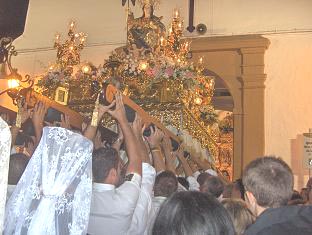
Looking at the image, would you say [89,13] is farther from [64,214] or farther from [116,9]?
[64,214]

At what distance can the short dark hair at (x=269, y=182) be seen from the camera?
7.98 ft

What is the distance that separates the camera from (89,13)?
12258 mm

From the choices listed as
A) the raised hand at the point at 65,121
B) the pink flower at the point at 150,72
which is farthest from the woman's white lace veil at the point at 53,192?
the pink flower at the point at 150,72

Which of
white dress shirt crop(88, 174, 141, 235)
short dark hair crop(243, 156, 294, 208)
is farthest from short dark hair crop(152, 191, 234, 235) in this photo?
white dress shirt crop(88, 174, 141, 235)

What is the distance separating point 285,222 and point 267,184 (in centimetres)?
35

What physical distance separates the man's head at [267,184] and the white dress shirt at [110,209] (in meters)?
0.65

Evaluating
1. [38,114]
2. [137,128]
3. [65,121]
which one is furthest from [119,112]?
[65,121]

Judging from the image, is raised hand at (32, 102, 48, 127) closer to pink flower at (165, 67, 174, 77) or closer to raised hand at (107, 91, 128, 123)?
raised hand at (107, 91, 128, 123)

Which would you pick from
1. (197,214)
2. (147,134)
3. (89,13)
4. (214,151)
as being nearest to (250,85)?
(214,151)

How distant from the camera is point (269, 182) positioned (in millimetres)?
2459

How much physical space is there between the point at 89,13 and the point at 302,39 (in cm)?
483

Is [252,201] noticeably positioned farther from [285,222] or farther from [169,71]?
[169,71]

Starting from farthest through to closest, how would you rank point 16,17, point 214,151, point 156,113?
point 214,151
point 156,113
point 16,17

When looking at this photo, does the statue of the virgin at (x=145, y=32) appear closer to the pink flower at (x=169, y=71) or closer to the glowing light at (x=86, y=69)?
the pink flower at (x=169, y=71)
